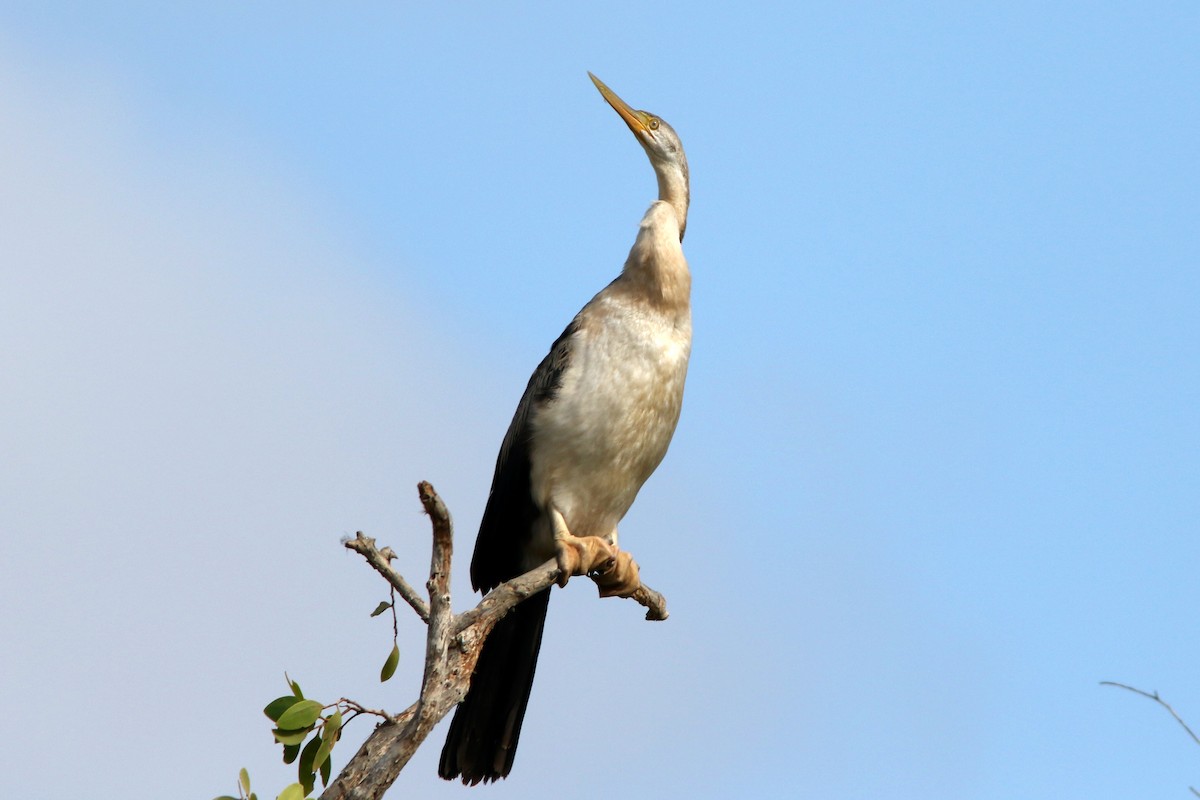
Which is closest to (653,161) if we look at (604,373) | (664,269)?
(664,269)

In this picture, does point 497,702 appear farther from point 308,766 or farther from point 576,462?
point 308,766

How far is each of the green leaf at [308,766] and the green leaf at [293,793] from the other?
165 mm

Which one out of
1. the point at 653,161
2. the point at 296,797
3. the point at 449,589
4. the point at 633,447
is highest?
the point at 653,161

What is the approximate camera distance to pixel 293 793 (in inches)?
180

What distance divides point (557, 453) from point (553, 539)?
16.2 inches

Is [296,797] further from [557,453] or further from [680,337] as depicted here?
[680,337]

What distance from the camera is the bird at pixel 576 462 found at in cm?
613

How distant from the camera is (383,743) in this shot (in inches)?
186

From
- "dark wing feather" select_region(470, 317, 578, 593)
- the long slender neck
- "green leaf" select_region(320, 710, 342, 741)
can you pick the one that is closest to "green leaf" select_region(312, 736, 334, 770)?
"green leaf" select_region(320, 710, 342, 741)

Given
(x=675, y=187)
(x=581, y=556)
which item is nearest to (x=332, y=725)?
(x=581, y=556)

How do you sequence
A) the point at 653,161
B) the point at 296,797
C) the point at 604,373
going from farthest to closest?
1. the point at 653,161
2. the point at 604,373
3. the point at 296,797

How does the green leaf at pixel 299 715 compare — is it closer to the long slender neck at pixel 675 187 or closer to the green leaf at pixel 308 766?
the green leaf at pixel 308 766

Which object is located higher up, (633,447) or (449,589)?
(633,447)

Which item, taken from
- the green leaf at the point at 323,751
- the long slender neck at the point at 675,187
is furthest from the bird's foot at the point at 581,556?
the long slender neck at the point at 675,187
